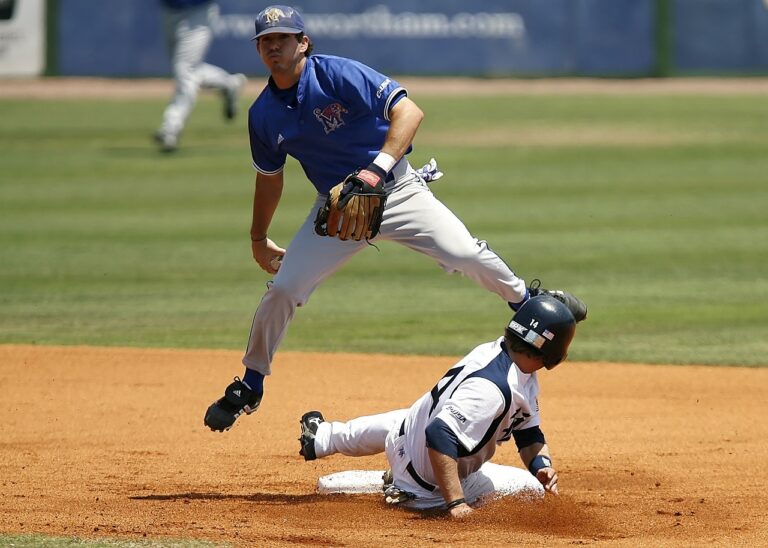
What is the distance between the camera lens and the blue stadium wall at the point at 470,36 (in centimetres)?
2127

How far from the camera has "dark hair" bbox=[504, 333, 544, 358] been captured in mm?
4902

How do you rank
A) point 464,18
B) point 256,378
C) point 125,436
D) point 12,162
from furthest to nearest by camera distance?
1. point 464,18
2. point 12,162
3. point 125,436
4. point 256,378

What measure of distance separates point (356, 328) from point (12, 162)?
26.7 ft

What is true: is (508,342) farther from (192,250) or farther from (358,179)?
(192,250)

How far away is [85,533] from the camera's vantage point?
4.82 m

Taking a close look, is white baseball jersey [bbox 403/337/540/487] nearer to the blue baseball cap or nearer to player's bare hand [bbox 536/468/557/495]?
player's bare hand [bbox 536/468/557/495]

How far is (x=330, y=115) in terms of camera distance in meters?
5.73

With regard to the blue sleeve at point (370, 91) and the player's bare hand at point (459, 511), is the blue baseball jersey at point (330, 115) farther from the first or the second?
the player's bare hand at point (459, 511)

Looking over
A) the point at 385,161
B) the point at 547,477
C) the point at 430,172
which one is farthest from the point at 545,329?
the point at 430,172

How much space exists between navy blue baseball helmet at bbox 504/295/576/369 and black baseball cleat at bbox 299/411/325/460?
114cm

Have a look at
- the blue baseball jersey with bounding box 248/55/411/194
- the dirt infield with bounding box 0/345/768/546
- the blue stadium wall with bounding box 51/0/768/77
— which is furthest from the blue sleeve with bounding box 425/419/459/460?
the blue stadium wall with bounding box 51/0/768/77

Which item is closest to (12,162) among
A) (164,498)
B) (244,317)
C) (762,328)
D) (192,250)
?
(192,250)

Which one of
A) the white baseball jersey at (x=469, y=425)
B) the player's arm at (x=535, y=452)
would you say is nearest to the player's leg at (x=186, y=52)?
the white baseball jersey at (x=469, y=425)

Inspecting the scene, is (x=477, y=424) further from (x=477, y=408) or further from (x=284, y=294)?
(x=284, y=294)
